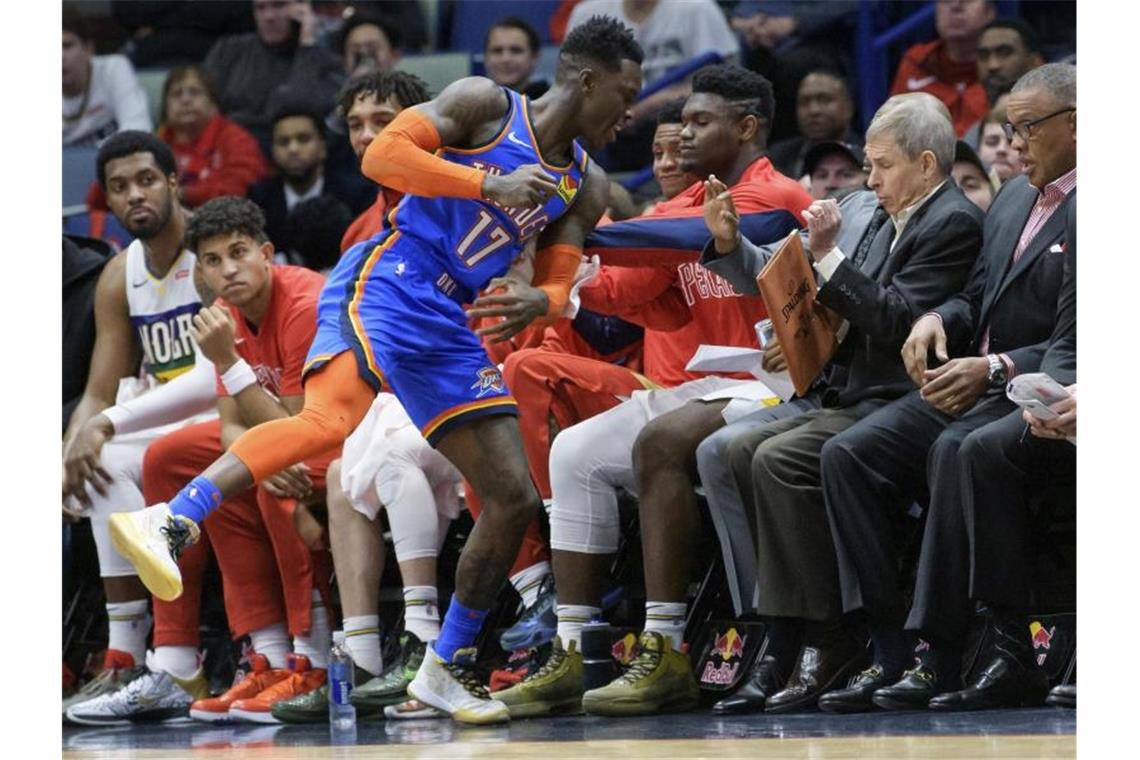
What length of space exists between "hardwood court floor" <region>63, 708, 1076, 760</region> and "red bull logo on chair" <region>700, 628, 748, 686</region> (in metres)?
0.27

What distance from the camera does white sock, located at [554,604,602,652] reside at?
5680 millimetres

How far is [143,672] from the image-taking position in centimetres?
675

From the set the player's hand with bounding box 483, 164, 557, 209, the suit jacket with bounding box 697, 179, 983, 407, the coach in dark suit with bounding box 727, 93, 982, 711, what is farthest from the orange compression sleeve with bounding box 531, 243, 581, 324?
the coach in dark suit with bounding box 727, 93, 982, 711

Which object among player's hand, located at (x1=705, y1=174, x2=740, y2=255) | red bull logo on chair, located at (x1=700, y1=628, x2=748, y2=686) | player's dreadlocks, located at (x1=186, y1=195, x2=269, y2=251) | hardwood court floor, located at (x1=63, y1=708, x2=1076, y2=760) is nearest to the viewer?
hardwood court floor, located at (x1=63, y1=708, x2=1076, y2=760)

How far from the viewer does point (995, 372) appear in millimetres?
4996

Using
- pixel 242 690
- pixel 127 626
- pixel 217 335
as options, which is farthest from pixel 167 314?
pixel 242 690

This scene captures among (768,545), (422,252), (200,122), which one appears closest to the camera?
(768,545)

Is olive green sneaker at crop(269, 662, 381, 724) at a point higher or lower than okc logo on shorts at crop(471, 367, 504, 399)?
lower

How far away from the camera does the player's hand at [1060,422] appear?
180 inches

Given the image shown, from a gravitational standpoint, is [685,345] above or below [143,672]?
above

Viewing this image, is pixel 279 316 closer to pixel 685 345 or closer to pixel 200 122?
pixel 685 345

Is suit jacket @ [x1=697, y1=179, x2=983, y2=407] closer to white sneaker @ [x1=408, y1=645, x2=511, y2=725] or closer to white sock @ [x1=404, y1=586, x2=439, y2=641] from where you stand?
white sneaker @ [x1=408, y1=645, x2=511, y2=725]

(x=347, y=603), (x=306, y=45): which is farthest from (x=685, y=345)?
(x=306, y=45)
